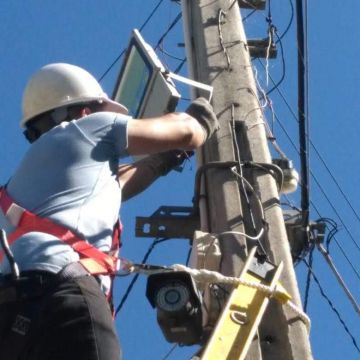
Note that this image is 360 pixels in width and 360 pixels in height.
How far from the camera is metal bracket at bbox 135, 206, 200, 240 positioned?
21.7ft

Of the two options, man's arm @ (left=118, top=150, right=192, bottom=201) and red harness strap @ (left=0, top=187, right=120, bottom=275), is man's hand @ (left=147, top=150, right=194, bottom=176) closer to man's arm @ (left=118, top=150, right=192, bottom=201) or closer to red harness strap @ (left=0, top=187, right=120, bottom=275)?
man's arm @ (left=118, top=150, right=192, bottom=201)

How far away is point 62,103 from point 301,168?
2472mm

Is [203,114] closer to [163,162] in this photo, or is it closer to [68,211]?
[163,162]

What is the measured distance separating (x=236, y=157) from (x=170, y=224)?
0.57 m

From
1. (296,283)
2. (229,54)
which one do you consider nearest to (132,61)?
(229,54)

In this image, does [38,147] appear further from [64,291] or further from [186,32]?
[186,32]

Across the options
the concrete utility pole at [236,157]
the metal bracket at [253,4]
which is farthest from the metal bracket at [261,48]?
the concrete utility pole at [236,157]

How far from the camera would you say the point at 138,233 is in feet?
22.0

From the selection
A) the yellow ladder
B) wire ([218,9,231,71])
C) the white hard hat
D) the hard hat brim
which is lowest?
the yellow ladder

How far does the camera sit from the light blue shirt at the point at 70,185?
4.59 metres

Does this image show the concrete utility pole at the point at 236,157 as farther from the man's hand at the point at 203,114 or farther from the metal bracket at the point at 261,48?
the metal bracket at the point at 261,48

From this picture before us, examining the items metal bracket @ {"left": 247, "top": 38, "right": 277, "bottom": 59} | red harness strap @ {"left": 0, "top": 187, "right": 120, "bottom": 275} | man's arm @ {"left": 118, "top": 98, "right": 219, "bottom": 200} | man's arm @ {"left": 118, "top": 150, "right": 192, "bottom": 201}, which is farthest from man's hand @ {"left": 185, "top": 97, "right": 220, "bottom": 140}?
metal bracket @ {"left": 247, "top": 38, "right": 277, "bottom": 59}

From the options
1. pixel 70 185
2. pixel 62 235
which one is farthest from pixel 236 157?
pixel 62 235

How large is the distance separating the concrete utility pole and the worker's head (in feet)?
2.96
